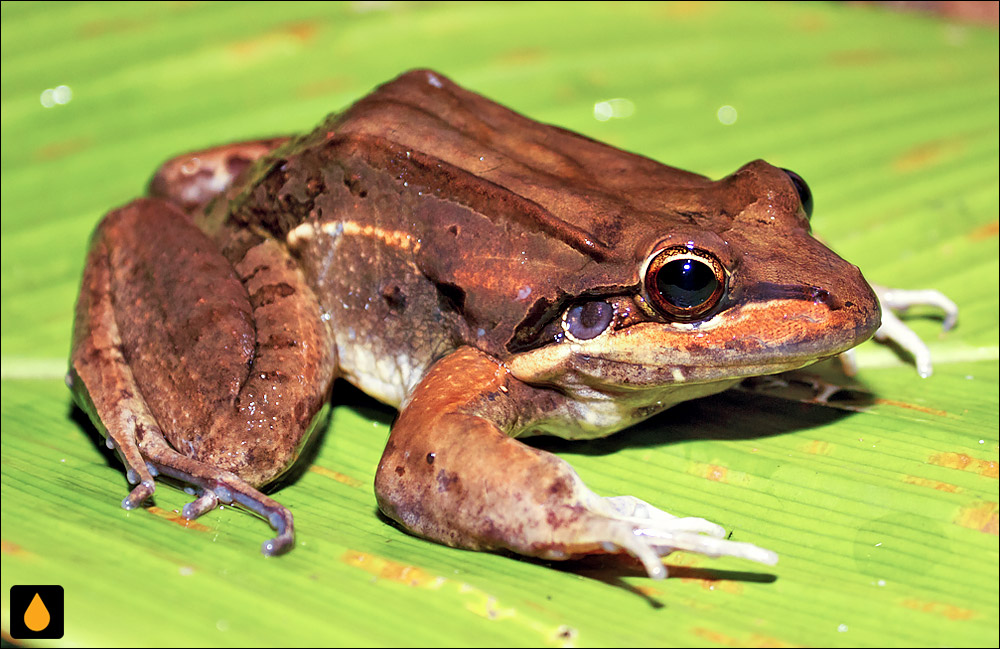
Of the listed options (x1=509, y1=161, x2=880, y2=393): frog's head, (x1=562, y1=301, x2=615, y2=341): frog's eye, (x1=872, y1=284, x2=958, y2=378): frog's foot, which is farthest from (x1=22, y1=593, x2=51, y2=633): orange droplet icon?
(x1=872, y1=284, x2=958, y2=378): frog's foot

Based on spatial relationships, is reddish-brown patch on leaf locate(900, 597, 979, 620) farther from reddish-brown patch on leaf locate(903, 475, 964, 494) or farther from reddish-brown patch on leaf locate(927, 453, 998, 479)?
reddish-brown patch on leaf locate(927, 453, 998, 479)

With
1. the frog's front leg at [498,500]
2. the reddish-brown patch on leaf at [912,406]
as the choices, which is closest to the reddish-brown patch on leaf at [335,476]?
the frog's front leg at [498,500]

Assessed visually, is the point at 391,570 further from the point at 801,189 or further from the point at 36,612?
the point at 801,189

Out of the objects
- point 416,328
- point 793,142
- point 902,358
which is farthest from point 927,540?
point 793,142

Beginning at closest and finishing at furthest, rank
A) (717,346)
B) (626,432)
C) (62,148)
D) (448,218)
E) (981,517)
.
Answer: (981,517) < (717,346) < (448,218) < (626,432) < (62,148)

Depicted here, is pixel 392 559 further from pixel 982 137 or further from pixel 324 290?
pixel 982 137

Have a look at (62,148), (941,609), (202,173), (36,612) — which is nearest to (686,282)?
(941,609)

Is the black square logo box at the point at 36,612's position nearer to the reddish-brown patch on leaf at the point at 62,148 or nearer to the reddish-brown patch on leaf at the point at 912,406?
the reddish-brown patch on leaf at the point at 912,406
